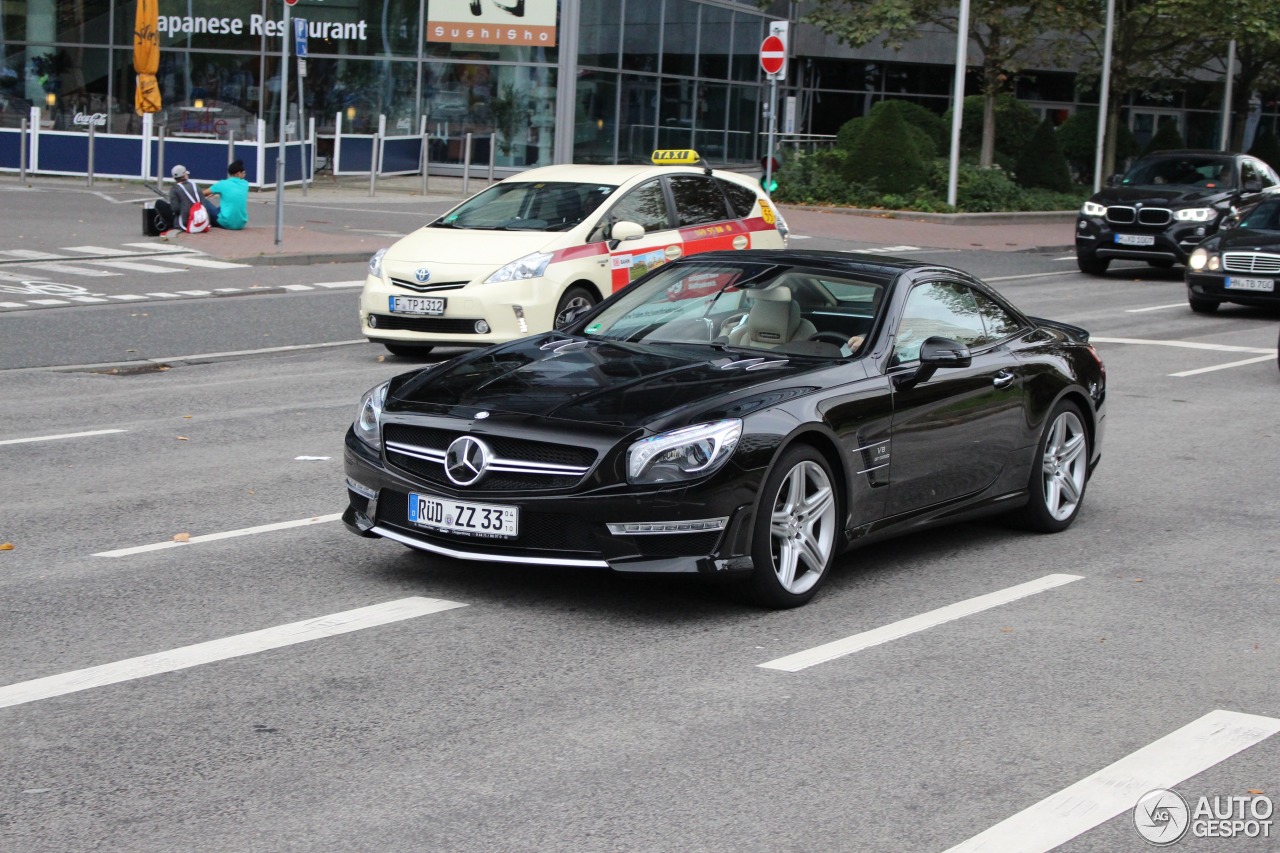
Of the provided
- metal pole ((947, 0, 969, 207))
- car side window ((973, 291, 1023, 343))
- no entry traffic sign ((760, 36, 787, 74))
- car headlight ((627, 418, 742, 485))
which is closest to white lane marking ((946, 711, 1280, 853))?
car headlight ((627, 418, 742, 485))

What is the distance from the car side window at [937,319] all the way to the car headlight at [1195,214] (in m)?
18.0

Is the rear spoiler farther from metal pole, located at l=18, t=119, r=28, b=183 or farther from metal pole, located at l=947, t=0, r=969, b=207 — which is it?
metal pole, located at l=18, t=119, r=28, b=183


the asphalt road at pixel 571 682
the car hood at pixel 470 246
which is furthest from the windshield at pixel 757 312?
the car hood at pixel 470 246

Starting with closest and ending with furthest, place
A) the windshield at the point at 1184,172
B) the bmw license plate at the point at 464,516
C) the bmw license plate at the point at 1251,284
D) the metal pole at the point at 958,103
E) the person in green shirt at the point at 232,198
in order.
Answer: the bmw license plate at the point at 464,516 < the bmw license plate at the point at 1251,284 < the person in green shirt at the point at 232,198 < the windshield at the point at 1184,172 < the metal pole at the point at 958,103

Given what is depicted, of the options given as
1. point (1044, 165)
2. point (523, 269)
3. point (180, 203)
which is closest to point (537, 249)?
point (523, 269)

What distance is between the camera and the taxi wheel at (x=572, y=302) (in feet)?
47.3

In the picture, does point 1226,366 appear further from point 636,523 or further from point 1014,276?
point 636,523

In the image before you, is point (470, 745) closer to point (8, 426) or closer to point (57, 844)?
point (57, 844)

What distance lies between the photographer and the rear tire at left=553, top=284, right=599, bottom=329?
1442 cm

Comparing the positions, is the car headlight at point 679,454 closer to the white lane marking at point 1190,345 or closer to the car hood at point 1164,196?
the white lane marking at point 1190,345

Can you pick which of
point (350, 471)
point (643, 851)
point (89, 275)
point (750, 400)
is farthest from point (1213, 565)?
point (89, 275)

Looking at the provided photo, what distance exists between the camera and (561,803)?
4582 mm

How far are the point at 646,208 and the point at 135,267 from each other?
28.9ft

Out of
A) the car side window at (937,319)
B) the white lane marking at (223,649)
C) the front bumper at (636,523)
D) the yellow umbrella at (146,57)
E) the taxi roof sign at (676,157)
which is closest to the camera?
the white lane marking at (223,649)
